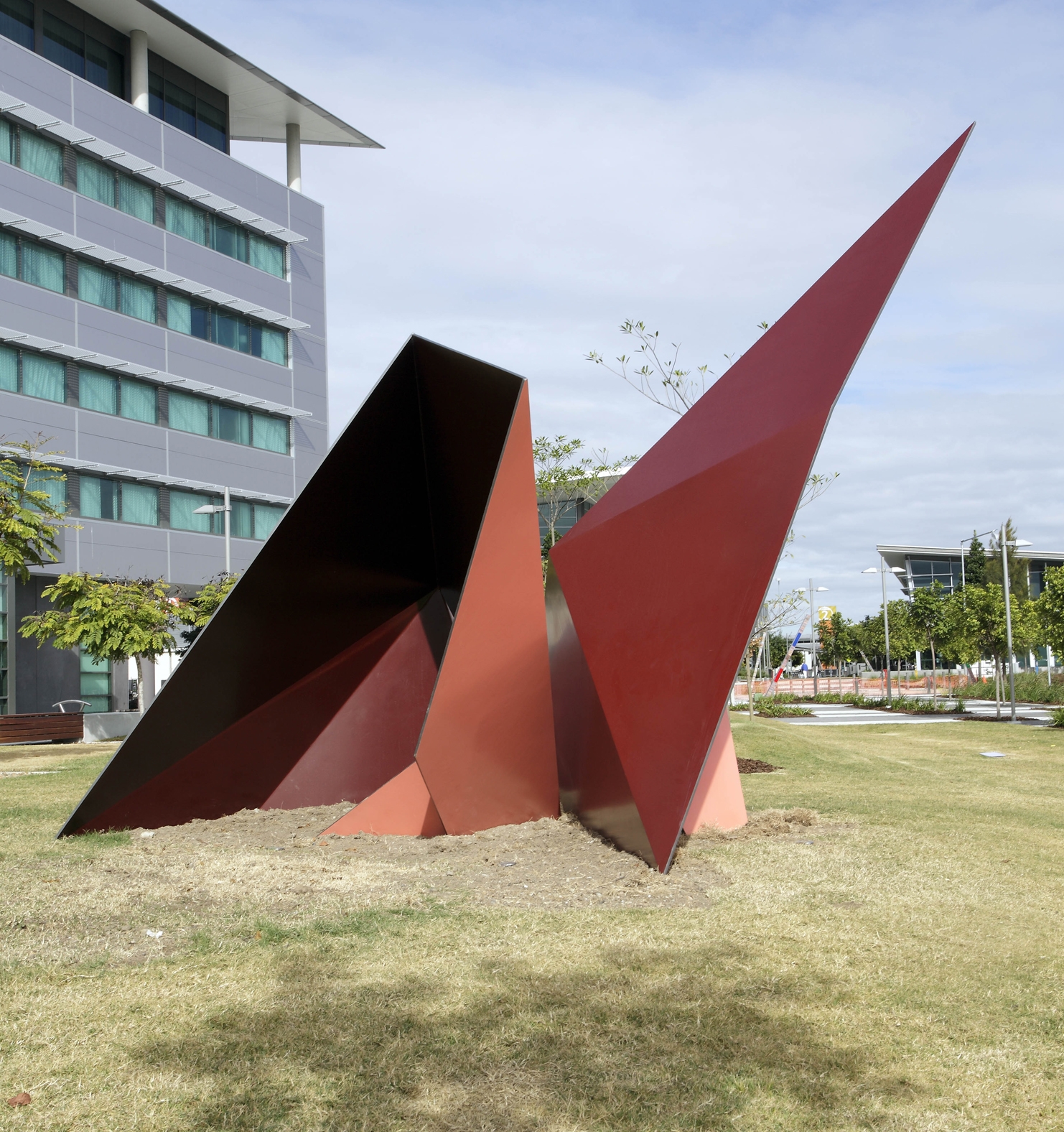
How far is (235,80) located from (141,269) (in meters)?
9.49

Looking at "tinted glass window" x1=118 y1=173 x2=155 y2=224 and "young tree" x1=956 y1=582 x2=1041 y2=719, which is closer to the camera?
"young tree" x1=956 y1=582 x2=1041 y2=719

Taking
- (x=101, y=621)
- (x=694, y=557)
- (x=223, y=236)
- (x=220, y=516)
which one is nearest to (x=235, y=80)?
(x=223, y=236)

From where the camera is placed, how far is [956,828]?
32.3ft

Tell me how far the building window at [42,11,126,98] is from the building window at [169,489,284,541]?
14.3 meters

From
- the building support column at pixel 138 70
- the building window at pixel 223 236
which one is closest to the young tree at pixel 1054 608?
the building window at pixel 223 236

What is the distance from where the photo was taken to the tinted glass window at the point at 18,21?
108 ft

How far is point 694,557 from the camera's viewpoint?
7.75 m

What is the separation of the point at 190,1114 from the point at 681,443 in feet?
21.3

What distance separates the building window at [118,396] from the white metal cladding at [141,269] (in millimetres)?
3699

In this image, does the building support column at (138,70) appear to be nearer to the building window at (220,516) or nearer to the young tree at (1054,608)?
the building window at (220,516)

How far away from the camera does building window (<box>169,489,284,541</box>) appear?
3784 cm

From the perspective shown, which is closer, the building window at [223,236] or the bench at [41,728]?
the bench at [41,728]

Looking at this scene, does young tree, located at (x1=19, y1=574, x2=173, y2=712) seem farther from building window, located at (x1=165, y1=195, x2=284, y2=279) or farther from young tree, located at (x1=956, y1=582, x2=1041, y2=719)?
young tree, located at (x1=956, y1=582, x2=1041, y2=719)

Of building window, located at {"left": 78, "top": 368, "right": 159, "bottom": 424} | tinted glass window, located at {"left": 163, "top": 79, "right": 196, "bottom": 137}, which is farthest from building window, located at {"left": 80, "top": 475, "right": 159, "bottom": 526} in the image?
tinted glass window, located at {"left": 163, "top": 79, "right": 196, "bottom": 137}
